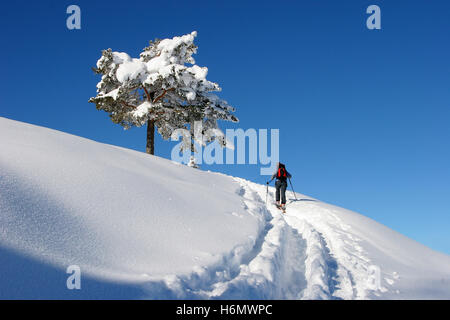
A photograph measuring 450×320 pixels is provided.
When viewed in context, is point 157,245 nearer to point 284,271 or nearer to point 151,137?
point 284,271

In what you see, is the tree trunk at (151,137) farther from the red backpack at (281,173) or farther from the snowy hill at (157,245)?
the snowy hill at (157,245)

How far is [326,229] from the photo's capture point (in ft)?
29.0

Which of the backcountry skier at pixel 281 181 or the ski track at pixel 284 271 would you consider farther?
the backcountry skier at pixel 281 181

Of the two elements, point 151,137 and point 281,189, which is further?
point 151,137

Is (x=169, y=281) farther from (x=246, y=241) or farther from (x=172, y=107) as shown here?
(x=172, y=107)

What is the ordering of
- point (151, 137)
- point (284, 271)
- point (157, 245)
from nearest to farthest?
point (157, 245) < point (284, 271) < point (151, 137)

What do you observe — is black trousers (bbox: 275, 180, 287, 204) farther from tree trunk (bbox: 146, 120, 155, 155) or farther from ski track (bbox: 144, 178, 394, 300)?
tree trunk (bbox: 146, 120, 155, 155)

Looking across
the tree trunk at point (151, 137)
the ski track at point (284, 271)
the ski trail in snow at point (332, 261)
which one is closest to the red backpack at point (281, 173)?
the ski trail in snow at point (332, 261)

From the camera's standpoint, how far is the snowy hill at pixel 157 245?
394cm

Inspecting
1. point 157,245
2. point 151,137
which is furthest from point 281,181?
point 151,137

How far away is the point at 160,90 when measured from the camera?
18781 millimetres

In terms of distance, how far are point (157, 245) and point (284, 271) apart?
2423 mm

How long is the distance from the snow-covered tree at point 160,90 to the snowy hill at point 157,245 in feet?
28.4

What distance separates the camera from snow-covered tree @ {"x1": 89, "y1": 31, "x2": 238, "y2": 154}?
17000 mm
